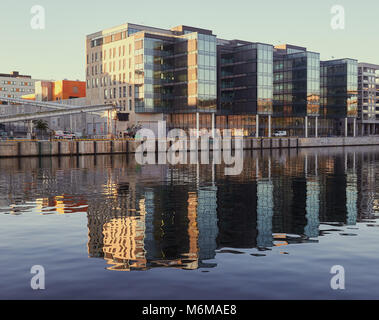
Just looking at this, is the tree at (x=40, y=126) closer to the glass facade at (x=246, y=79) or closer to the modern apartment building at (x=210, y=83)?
the modern apartment building at (x=210, y=83)

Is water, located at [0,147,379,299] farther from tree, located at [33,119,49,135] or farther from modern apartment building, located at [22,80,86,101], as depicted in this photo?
modern apartment building, located at [22,80,86,101]

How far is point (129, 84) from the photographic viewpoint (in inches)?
5335

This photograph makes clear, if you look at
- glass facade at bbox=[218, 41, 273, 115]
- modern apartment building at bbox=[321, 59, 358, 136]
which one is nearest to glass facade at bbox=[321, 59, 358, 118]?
modern apartment building at bbox=[321, 59, 358, 136]

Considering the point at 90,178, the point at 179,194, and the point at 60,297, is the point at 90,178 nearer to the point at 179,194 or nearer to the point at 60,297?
the point at 179,194

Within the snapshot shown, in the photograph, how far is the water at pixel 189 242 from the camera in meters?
13.2

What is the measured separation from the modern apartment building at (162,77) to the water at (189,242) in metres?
92.6

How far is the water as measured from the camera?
1322cm

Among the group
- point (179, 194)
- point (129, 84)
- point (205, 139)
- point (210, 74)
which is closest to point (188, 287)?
point (179, 194)

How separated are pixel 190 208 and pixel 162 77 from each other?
110 meters

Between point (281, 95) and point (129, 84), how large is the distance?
55262 mm

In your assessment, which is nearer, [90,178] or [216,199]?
[216,199]

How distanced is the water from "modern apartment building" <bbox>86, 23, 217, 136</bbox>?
9260cm

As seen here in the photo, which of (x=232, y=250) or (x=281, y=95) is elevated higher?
(x=281, y=95)
